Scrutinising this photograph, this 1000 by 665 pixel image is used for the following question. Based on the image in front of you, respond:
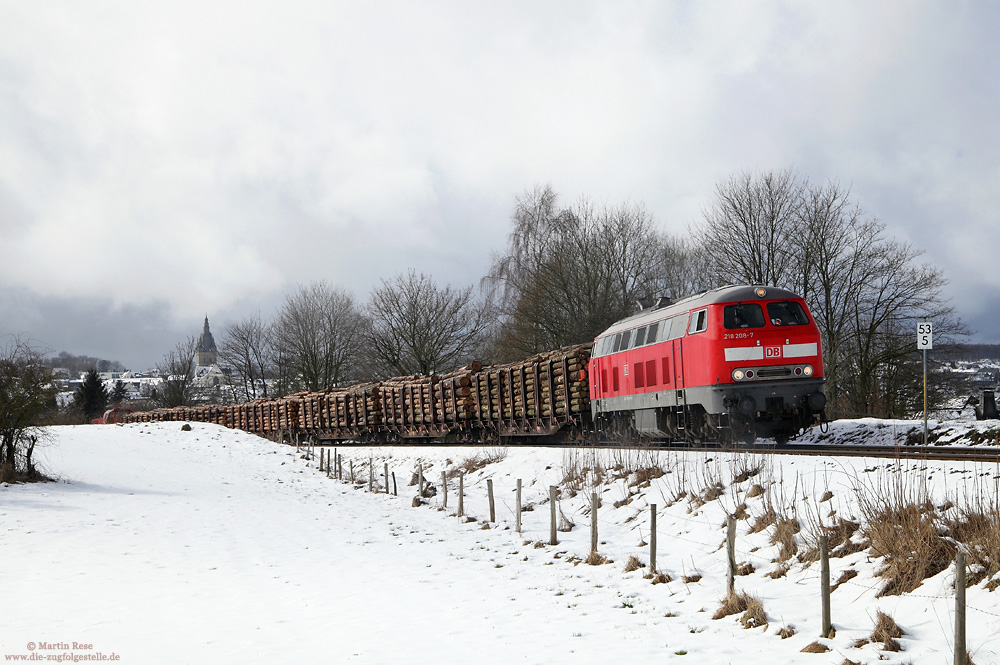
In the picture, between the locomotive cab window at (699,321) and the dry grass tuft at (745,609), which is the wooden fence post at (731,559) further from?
the locomotive cab window at (699,321)

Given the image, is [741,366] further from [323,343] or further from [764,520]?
[323,343]

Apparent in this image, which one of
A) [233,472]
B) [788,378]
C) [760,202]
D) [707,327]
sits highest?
[760,202]

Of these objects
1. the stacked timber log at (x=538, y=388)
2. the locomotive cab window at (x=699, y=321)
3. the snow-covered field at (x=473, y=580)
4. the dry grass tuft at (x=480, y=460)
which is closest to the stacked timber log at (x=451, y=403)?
the stacked timber log at (x=538, y=388)

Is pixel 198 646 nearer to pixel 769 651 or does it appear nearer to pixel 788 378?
pixel 769 651

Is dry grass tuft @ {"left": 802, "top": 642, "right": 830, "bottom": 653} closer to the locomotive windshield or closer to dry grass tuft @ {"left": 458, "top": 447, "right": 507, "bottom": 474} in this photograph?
the locomotive windshield

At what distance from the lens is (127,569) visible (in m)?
12.2

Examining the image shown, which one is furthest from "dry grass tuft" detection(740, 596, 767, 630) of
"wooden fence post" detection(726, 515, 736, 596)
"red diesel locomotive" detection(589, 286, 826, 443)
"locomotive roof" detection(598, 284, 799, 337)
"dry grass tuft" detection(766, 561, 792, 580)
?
"locomotive roof" detection(598, 284, 799, 337)

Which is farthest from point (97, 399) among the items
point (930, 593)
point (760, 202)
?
point (930, 593)

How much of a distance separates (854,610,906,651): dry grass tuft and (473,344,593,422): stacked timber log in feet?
54.5

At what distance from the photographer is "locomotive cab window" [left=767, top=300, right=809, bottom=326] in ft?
50.9

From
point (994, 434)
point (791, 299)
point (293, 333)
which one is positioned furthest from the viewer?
point (293, 333)

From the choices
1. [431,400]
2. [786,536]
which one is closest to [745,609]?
[786,536]

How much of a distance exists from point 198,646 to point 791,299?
12.9 meters

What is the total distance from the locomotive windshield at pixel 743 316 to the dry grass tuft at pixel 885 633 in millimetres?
8836
